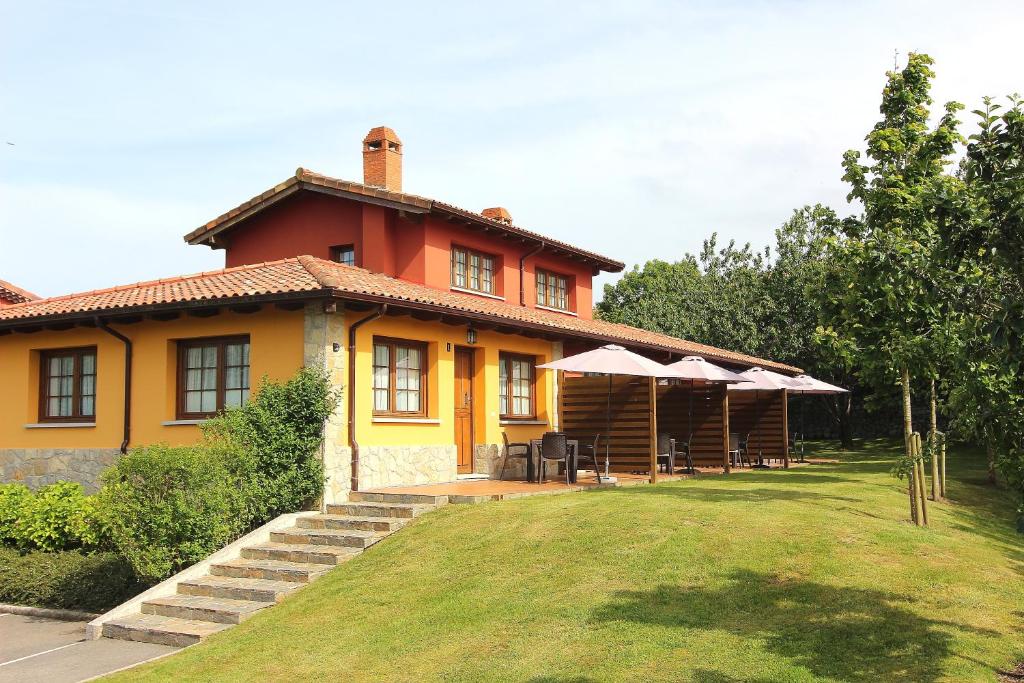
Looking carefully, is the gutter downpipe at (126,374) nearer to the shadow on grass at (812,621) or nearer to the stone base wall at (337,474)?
the stone base wall at (337,474)

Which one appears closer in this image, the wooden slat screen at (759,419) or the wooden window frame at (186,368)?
the wooden window frame at (186,368)

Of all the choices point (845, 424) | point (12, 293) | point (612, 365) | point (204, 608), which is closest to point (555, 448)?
point (612, 365)

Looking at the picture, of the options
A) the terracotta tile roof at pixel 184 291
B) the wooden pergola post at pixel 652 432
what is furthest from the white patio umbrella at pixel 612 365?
the terracotta tile roof at pixel 184 291

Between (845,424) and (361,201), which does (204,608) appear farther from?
(845,424)

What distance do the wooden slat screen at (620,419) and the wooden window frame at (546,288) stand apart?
457 centimetres

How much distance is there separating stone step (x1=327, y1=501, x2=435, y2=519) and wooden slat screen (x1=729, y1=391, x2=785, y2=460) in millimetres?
12980

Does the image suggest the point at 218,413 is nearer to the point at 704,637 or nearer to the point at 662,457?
the point at 704,637

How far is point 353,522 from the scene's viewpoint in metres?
12.7

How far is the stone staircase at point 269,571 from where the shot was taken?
10.4 metres

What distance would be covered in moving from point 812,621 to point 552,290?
52.9 ft

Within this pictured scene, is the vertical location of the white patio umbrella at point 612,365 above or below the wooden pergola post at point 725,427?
above

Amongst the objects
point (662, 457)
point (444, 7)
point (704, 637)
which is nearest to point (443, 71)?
point (444, 7)

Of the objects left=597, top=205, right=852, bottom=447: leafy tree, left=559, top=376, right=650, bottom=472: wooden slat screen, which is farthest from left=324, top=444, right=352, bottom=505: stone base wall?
left=597, top=205, right=852, bottom=447: leafy tree

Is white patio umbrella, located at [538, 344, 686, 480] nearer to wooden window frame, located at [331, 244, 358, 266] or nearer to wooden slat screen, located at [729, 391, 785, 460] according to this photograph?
wooden window frame, located at [331, 244, 358, 266]
